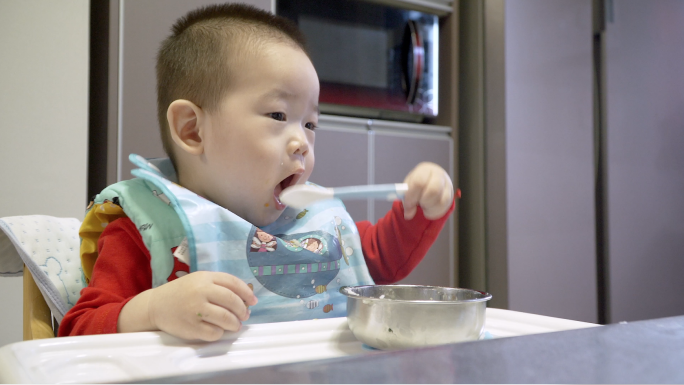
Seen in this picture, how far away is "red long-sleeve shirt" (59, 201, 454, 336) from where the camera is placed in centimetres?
64

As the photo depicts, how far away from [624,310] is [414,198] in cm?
204

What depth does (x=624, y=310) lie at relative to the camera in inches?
93.4

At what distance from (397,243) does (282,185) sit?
26 cm

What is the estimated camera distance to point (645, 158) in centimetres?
242

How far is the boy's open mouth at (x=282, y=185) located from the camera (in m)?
0.87

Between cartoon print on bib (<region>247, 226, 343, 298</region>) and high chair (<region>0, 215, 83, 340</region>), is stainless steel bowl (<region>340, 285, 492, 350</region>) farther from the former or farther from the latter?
high chair (<region>0, 215, 83, 340</region>)

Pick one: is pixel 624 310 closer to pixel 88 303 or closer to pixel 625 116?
pixel 625 116

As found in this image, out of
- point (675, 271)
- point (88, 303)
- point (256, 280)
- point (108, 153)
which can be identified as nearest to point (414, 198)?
point (256, 280)

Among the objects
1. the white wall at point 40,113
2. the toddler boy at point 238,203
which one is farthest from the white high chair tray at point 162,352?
the white wall at point 40,113

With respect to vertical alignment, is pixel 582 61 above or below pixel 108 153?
above

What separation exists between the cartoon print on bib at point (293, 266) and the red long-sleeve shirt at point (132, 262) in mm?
106

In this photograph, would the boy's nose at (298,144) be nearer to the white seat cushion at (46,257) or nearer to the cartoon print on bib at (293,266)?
the cartoon print on bib at (293,266)

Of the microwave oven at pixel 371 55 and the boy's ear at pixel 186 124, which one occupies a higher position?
the microwave oven at pixel 371 55

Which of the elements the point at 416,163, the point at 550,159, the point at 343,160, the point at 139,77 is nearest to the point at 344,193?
the point at 139,77
